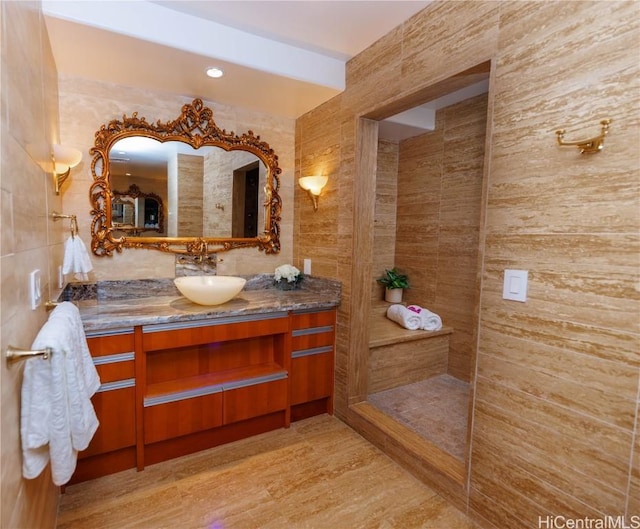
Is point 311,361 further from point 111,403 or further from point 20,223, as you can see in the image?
point 20,223

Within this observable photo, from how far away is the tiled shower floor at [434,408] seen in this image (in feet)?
7.25

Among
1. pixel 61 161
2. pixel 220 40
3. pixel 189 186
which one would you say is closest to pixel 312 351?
pixel 189 186

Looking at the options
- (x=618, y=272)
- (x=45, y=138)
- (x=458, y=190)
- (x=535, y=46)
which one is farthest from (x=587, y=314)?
(x=45, y=138)

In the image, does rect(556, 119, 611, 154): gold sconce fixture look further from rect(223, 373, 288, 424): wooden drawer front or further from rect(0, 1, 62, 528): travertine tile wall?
rect(223, 373, 288, 424): wooden drawer front

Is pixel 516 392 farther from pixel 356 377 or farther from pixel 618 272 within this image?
pixel 356 377

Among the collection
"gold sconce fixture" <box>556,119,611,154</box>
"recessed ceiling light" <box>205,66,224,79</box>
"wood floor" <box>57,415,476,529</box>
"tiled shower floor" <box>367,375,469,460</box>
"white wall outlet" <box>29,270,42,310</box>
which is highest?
"recessed ceiling light" <box>205,66,224,79</box>

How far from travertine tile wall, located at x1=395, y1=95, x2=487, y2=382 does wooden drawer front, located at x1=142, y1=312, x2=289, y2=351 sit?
1696 millimetres

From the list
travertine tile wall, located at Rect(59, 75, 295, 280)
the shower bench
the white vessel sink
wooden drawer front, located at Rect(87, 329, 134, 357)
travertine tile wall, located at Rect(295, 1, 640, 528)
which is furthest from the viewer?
the shower bench

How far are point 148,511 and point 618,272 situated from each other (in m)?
2.30

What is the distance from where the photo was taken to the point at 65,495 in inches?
69.6

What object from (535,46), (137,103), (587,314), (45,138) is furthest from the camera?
(137,103)

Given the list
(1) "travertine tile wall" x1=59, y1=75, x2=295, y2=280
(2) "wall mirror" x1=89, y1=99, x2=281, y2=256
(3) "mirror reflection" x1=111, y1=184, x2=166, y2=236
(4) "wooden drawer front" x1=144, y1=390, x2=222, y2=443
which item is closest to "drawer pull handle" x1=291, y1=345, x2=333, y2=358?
(4) "wooden drawer front" x1=144, y1=390, x2=222, y2=443

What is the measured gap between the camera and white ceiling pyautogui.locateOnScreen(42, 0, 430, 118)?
1.78 metres

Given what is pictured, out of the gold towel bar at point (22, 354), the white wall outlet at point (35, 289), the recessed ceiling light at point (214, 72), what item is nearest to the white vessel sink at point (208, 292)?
the white wall outlet at point (35, 289)
